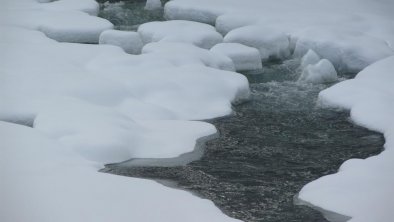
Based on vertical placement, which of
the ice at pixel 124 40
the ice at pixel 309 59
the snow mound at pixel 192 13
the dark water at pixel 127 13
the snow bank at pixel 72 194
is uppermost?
the snow bank at pixel 72 194

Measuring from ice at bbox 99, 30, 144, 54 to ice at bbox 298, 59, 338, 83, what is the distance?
105 inches

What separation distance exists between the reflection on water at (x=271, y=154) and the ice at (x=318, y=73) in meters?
0.23

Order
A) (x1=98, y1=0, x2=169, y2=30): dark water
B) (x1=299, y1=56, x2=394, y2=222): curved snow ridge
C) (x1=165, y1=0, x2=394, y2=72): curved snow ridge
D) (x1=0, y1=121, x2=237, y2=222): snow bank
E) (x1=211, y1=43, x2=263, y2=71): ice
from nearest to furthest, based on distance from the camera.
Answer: (x1=0, y1=121, x2=237, y2=222): snow bank → (x1=299, y1=56, x2=394, y2=222): curved snow ridge → (x1=211, y1=43, x2=263, y2=71): ice → (x1=165, y1=0, x2=394, y2=72): curved snow ridge → (x1=98, y1=0, x2=169, y2=30): dark water

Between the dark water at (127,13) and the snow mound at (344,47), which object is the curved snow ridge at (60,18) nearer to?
the dark water at (127,13)

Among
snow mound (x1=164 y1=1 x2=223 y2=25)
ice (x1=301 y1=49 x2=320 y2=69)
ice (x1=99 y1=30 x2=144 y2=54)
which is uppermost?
ice (x1=301 y1=49 x2=320 y2=69)

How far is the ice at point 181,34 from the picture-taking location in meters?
Result: 11.9

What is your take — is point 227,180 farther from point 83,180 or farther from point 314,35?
point 314,35

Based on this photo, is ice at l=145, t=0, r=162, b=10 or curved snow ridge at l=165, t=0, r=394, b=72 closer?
curved snow ridge at l=165, t=0, r=394, b=72

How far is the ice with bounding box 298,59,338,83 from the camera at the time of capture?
10.4 metres

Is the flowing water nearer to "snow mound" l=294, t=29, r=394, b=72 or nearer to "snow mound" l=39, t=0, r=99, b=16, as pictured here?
"snow mound" l=294, t=29, r=394, b=72

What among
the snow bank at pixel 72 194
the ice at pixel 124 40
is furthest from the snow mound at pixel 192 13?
the snow bank at pixel 72 194

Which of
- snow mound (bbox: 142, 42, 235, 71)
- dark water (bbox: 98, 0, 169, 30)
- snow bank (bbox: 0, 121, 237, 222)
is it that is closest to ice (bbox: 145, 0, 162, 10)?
dark water (bbox: 98, 0, 169, 30)

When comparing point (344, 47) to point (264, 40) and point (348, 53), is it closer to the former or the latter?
point (348, 53)

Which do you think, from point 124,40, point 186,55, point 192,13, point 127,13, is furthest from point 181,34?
point 127,13
